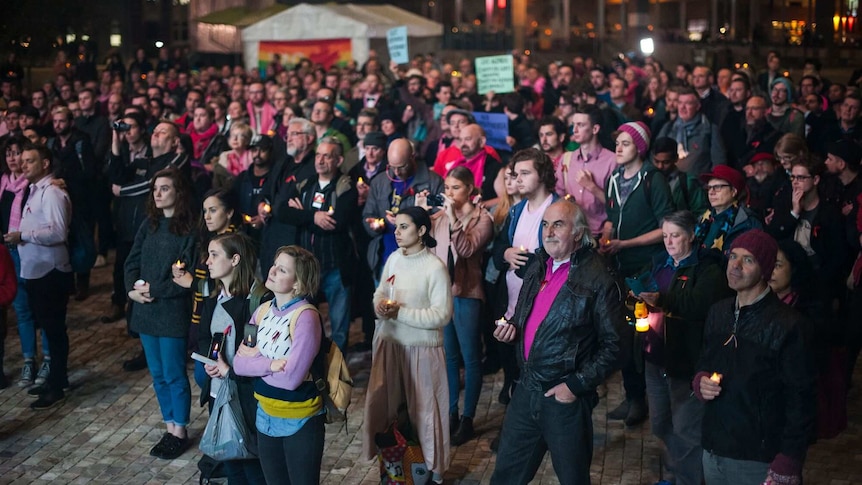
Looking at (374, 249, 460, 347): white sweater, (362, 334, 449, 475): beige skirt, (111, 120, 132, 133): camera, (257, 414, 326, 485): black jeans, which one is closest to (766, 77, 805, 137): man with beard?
(374, 249, 460, 347): white sweater

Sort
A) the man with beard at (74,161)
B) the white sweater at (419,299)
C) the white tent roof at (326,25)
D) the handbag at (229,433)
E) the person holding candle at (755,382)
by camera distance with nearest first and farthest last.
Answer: the person holding candle at (755,382) → the handbag at (229,433) → the white sweater at (419,299) → the man with beard at (74,161) → the white tent roof at (326,25)

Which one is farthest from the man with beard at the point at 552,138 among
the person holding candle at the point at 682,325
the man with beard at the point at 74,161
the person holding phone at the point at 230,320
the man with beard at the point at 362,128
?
the man with beard at the point at 74,161

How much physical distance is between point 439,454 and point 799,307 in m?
2.51

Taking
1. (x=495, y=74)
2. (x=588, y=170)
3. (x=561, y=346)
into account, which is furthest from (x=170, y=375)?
(x=495, y=74)

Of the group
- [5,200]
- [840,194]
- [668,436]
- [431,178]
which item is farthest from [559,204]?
[5,200]

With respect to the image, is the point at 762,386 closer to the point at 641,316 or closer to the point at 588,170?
the point at 641,316

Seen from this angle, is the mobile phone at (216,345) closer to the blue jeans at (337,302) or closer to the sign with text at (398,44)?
the blue jeans at (337,302)

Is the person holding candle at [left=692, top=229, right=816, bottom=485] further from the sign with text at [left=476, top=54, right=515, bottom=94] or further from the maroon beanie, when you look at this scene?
the sign with text at [left=476, top=54, right=515, bottom=94]

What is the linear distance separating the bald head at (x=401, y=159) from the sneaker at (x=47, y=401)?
343 centimetres

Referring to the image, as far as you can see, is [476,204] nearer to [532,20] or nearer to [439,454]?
[439,454]

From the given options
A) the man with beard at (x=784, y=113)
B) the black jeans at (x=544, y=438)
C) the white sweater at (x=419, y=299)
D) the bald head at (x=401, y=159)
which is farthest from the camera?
the man with beard at (x=784, y=113)

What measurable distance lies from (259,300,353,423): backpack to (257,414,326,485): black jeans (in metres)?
0.09

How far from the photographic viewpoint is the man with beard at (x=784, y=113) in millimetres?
12664

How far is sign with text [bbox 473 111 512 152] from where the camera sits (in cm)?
1191
